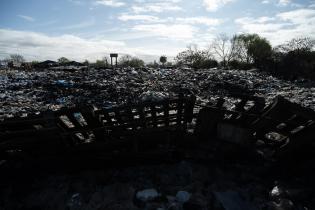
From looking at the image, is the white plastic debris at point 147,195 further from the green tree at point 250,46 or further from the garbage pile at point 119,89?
the green tree at point 250,46

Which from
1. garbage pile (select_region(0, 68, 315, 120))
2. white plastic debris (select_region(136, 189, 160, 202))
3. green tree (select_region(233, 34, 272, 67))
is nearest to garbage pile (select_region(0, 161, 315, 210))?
white plastic debris (select_region(136, 189, 160, 202))

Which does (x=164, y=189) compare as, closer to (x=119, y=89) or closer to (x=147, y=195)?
(x=147, y=195)

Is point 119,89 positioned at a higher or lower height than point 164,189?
higher

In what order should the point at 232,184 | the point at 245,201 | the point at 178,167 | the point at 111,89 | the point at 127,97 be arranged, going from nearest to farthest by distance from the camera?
the point at 245,201, the point at 232,184, the point at 178,167, the point at 127,97, the point at 111,89

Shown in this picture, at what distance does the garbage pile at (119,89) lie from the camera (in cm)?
757

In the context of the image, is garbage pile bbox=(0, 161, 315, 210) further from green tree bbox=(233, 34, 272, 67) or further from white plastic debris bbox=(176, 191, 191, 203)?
green tree bbox=(233, 34, 272, 67)

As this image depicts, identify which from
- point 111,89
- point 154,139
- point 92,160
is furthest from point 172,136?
point 111,89

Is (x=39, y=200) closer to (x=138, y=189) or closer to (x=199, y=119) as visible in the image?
(x=138, y=189)

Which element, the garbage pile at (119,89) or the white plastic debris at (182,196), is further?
the garbage pile at (119,89)

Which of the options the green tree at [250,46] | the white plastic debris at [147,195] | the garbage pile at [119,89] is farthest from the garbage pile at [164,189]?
Answer: the green tree at [250,46]

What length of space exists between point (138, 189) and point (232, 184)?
1163 mm

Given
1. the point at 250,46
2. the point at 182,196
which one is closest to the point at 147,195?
the point at 182,196

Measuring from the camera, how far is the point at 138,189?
11.1ft

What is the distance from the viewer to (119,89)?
893cm
